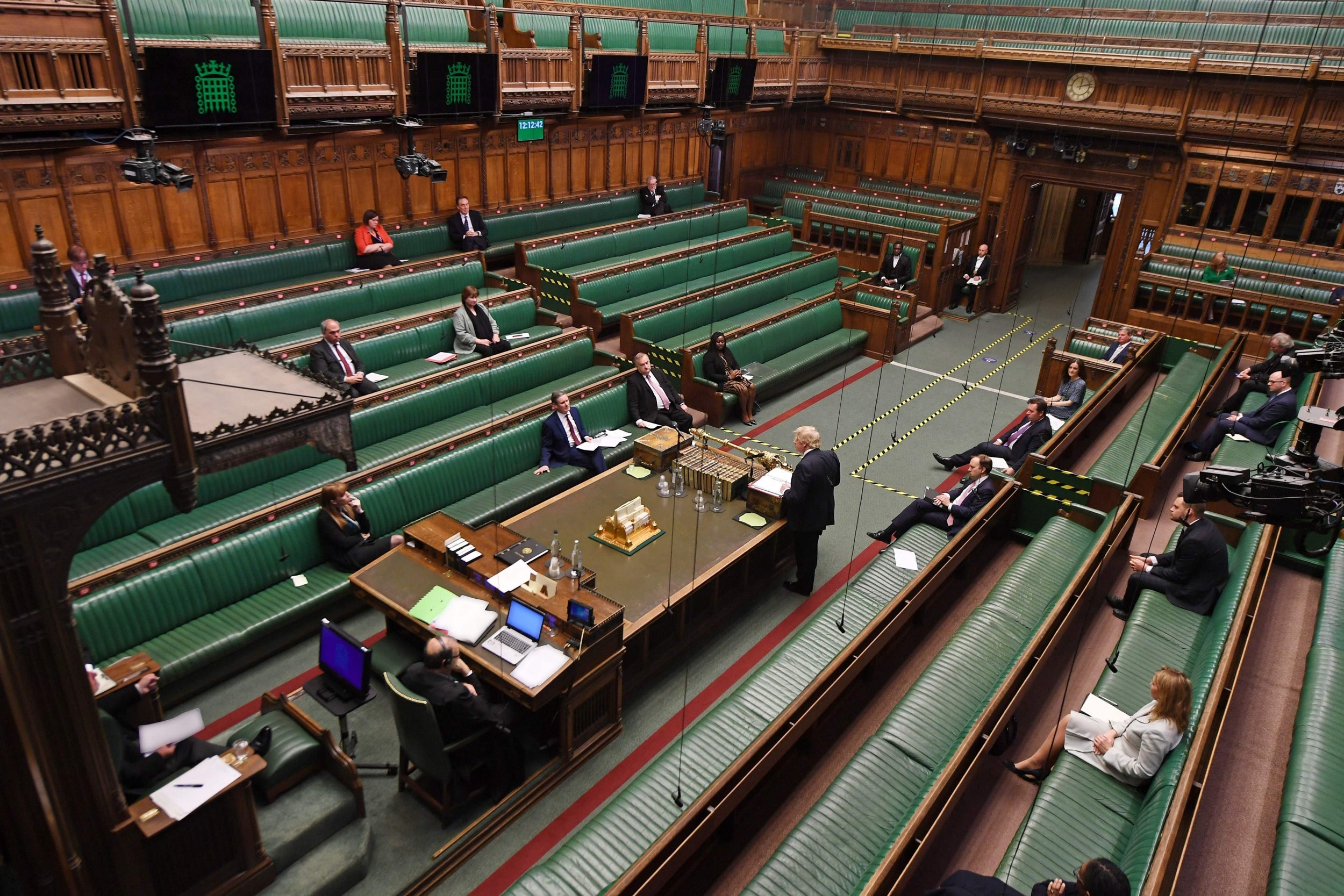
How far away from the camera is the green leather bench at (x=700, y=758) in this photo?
3.59 meters

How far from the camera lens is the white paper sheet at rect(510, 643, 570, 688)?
4.38m

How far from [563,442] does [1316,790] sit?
17.6ft

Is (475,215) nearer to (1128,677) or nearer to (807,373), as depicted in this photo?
(807,373)

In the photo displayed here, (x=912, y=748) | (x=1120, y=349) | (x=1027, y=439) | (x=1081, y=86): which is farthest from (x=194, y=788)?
(x=1081, y=86)

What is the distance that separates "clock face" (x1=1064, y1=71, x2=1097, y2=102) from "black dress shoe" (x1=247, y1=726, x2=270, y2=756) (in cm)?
1349

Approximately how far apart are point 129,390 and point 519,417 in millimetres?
4181

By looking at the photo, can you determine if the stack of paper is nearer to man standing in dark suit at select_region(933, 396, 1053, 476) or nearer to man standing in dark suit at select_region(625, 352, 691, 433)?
man standing in dark suit at select_region(625, 352, 691, 433)

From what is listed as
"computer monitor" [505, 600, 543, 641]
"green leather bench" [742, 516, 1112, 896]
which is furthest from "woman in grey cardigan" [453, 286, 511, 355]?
"green leather bench" [742, 516, 1112, 896]

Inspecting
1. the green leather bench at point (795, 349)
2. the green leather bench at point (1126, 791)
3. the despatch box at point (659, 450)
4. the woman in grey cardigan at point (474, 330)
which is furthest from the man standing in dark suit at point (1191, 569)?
the woman in grey cardigan at point (474, 330)

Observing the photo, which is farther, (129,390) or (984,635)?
(984,635)

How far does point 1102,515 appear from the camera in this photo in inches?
244

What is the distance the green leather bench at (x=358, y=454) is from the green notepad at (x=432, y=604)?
1080 mm

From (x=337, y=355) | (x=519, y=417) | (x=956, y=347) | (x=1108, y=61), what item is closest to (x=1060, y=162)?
(x=1108, y=61)

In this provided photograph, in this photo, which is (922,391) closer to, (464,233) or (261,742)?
(464,233)
